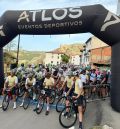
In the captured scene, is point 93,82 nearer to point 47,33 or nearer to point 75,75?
point 47,33

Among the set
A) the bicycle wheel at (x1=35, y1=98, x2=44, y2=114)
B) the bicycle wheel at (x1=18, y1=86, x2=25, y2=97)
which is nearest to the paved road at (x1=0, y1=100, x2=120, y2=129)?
the bicycle wheel at (x1=35, y1=98, x2=44, y2=114)

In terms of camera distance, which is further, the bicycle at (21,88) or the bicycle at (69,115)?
the bicycle at (21,88)

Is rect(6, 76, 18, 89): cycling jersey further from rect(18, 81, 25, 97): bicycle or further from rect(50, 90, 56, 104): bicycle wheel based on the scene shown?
rect(50, 90, 56, 104): bicycle wheel

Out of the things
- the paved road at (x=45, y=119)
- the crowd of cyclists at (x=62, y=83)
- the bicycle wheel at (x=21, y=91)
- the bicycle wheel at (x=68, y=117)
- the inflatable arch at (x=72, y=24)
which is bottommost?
the paved road at (x=45, y=119)

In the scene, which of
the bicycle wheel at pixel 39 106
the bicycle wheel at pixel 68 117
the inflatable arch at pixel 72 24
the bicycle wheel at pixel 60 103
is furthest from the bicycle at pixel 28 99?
the bicycle wheel at pixel 68 117

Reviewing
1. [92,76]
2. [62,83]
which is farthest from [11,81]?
[92,76]

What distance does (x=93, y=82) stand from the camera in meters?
18.2

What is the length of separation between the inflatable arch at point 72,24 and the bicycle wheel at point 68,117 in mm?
2635

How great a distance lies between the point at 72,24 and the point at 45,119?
4434 millimetres

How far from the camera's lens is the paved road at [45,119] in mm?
10969

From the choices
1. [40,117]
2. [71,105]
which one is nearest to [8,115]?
[40,117]

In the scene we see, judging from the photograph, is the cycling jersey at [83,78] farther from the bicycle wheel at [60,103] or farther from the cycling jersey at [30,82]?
the bicycle wheel at [60,103]

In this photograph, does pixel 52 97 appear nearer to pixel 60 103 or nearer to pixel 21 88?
pixel 60 103

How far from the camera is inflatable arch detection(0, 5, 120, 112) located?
12883mm
